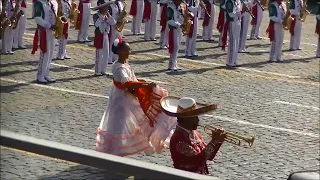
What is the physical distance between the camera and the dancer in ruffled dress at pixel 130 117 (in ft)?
29.2

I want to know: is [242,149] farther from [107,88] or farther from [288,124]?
[107,88]

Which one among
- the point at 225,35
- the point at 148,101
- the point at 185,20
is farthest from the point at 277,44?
the point at 148,101

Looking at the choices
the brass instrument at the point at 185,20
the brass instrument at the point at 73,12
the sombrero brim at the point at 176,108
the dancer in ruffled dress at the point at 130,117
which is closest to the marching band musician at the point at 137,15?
the brass instrument at the point at 73,12

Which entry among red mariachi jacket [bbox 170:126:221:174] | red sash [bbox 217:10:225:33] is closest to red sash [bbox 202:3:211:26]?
red sash [bbox 217:10:225:33]

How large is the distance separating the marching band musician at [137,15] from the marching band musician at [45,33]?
6.53m

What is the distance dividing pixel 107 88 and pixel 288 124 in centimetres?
364

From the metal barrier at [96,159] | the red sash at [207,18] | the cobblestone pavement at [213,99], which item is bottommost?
the cobblestone pavement at [213,99]

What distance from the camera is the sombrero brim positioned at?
6953mm

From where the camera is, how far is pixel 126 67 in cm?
898

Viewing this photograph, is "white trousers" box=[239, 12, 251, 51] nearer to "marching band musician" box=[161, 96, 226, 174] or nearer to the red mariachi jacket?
"marching band musician" box=[161, 96, 226, 174]

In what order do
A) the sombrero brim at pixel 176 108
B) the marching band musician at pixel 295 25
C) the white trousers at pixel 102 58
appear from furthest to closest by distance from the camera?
the marching band musician at pixel 295 25 < the white trousers at pixel 102 58 < the sombrero brim at pixel 176 108

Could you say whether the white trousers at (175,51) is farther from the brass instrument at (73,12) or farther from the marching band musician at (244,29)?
the marching band musician at (244,29)

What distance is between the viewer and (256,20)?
21.5m

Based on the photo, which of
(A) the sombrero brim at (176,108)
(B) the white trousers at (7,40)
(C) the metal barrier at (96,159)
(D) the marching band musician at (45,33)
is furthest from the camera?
(B) the white trousers at (7,40)
